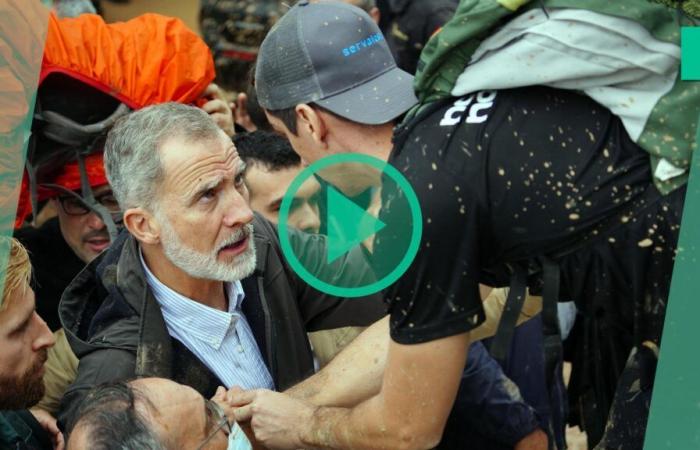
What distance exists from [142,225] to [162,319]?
30 cm

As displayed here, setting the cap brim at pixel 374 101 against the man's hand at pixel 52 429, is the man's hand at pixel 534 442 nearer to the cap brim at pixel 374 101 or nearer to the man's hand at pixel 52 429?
the cap brim at pixel 374 101

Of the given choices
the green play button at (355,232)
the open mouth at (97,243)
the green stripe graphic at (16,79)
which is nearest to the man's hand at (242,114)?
the green play button at (355,232)

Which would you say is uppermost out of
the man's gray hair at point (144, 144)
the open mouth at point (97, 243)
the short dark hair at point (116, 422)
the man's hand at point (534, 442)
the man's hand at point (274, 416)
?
the man's gray hair at point (144, 144)

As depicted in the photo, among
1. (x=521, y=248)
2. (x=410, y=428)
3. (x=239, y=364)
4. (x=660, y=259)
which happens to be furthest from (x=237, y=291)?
(x=660, y=259)

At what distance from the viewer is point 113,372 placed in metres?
2.95

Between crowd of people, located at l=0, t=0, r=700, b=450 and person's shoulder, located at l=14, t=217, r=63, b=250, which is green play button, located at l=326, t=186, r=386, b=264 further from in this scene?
person's shoulder, located at l=14, t=217, r=63, b=250

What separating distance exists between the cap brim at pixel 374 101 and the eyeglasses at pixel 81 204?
1454 millimetres

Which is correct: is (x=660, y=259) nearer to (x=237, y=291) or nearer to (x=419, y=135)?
(x=419, y=135)

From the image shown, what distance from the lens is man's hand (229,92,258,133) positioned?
4.99 meters

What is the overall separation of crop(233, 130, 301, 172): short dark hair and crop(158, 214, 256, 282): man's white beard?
1.18 m

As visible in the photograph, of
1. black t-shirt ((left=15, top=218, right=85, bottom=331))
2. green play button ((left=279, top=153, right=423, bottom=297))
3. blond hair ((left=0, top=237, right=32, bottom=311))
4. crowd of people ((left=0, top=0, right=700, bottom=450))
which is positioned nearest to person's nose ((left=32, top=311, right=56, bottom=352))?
crowd of people ((left=0, top=0, right=700, bottom=450))

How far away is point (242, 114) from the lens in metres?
5.01

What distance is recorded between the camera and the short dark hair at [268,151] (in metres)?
4.33

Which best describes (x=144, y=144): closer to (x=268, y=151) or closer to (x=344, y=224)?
(x=344, y=224)
